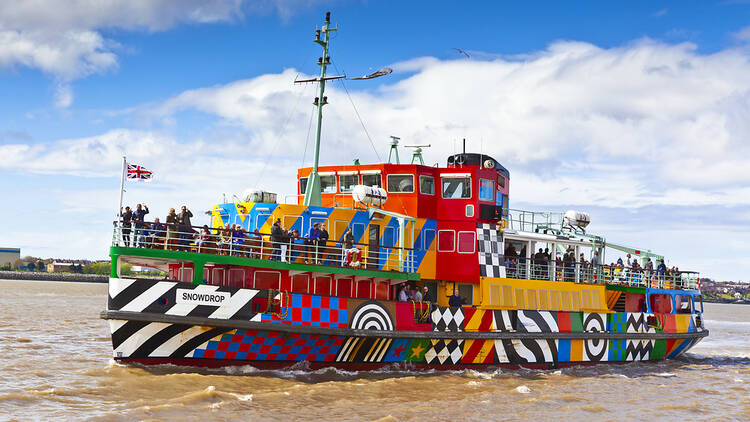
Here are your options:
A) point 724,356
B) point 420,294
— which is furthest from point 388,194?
point 724,356

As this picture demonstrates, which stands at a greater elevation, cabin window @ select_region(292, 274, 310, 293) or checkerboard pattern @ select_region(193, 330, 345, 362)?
cabin window @ select_region(292, 274, 310, 293)

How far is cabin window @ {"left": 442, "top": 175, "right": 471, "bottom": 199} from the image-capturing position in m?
19.9

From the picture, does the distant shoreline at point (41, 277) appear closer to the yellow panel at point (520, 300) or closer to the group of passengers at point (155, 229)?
the group of passengers at point (155, 229)

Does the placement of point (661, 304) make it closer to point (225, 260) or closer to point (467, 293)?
point (467, 293)

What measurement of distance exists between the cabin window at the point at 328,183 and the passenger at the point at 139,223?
19.5 ft

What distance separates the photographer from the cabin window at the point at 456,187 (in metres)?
19.9

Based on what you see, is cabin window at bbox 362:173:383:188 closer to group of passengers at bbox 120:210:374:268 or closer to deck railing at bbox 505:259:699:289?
group of passengers at bbox 120:210:374:268

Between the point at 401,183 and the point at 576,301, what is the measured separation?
21.6 ft

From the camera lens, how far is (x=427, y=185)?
65.2 ft

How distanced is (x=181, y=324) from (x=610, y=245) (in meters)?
15.7

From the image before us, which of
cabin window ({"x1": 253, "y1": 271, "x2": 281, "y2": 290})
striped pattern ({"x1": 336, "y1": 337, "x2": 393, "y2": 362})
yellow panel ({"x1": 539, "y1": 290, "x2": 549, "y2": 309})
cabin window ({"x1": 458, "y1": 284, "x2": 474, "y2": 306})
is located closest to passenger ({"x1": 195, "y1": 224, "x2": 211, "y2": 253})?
cabin window ({"x1": 253, "y1": 271, "x2": 281, "y2": 290})

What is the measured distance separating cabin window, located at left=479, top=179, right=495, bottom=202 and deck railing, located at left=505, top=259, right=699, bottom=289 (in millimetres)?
1929

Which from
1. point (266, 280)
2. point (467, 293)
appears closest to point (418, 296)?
point (467, 293)

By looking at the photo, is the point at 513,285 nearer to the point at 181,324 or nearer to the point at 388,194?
the point at 388,194
